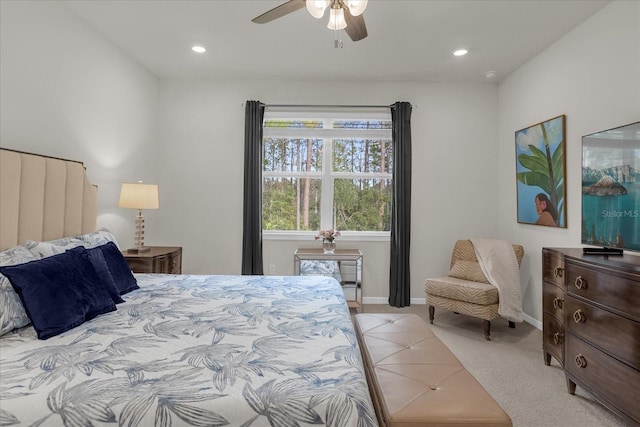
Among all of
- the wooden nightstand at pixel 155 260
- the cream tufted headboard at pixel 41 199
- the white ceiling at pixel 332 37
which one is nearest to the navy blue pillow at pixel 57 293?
the cream tufted headboard at pixel 41 199

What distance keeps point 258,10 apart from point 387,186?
252 cm

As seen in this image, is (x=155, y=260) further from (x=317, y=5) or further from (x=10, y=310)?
(x=317, y=5)

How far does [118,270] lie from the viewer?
2223 millimetres

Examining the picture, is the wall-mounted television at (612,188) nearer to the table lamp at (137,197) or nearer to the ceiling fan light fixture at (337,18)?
the ceiling fan light fixture at (337,18)

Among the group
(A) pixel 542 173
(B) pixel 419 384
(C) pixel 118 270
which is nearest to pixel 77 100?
(C) pixel 118 270

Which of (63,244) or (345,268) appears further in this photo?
(345,268)

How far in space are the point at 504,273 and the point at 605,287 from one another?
1385 mm

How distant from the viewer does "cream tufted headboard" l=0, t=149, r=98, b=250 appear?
2051 millimetres

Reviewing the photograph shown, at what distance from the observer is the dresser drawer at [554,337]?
94.1 inches

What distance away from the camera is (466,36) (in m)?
3.11

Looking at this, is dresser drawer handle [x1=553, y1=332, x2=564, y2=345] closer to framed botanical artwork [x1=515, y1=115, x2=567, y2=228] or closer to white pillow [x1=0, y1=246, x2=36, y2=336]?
framed botanical artwork [x1=515, y1=115, x2=567, y2=228]

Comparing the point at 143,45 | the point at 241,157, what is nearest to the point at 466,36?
the point at 241,157

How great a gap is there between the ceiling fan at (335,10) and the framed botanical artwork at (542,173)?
2334mm

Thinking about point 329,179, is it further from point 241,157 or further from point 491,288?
point 491,288
